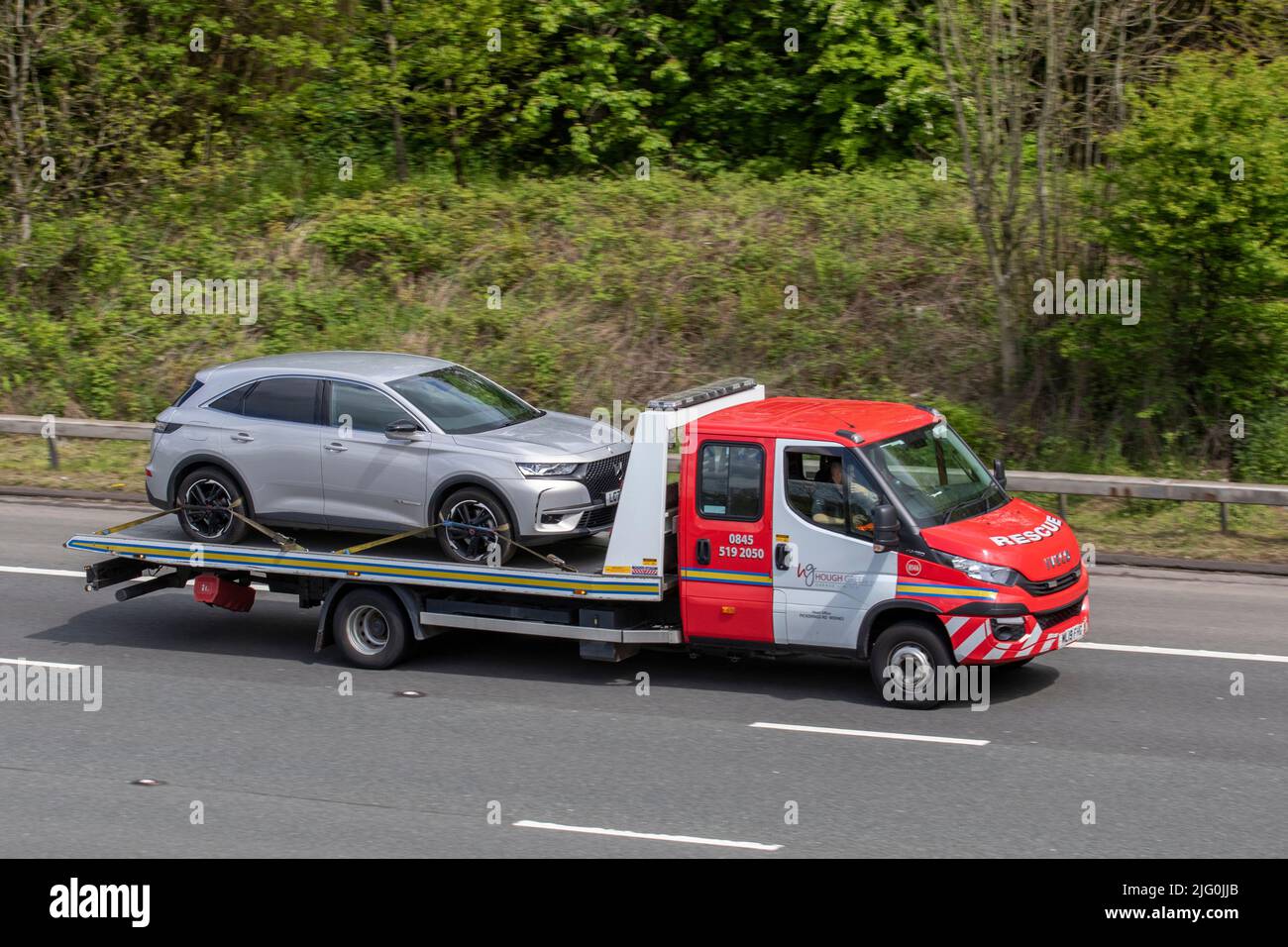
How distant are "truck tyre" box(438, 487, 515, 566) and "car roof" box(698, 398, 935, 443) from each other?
5.89 ft

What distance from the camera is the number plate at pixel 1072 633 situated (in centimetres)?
1034

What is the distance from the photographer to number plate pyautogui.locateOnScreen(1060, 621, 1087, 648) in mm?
10336

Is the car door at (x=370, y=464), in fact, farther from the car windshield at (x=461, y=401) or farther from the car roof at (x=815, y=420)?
the car roof at (x=815, y=420)

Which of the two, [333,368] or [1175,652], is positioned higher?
[333,368]

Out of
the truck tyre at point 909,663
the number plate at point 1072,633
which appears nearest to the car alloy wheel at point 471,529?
the truck tyre at point 909,663

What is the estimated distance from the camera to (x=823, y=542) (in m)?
10.3

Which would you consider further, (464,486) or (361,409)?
(361,409)

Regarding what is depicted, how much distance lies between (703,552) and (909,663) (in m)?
1.61

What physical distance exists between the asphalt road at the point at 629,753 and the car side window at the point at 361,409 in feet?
6.39

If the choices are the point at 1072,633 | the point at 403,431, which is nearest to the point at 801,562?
the point at 1072,633

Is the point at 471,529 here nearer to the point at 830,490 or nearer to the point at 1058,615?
the point at 830,490

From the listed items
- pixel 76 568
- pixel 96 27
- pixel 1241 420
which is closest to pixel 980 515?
pixel 1241 420

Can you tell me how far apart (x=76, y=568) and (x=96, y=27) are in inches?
537

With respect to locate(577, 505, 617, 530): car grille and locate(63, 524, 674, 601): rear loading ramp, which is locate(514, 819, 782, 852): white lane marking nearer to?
locate(63, 524, 674, 601): rear loading ramp
